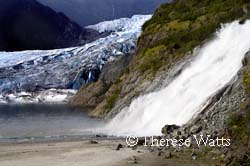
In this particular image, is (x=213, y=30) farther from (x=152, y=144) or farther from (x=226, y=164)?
(x=226, y=164)

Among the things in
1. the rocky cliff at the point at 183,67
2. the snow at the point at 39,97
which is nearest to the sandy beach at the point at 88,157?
the rocky cliff at the point at 183,67

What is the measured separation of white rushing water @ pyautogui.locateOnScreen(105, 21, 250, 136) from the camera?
141 feet

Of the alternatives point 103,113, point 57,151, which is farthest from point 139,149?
point 103,113

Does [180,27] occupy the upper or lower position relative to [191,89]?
upper

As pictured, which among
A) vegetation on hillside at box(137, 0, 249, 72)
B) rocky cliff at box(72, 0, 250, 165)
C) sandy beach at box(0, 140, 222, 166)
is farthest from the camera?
vegetation on hillside at box(137, 0, 249, 72)

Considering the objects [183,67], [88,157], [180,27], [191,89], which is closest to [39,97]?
[180,27]

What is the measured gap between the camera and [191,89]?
4675cm

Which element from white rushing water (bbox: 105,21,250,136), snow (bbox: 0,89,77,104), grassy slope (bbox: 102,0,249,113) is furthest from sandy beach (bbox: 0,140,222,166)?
snow (bbox: 0,89,77,104)

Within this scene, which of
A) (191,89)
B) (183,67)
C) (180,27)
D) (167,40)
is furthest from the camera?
(180,27)

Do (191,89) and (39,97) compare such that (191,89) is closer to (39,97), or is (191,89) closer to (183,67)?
(183,67)

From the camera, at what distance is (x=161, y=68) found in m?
62.2

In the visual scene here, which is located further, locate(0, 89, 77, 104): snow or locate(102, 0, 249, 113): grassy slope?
locate(0, 89, 77, 104): snow

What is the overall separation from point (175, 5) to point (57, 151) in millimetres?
54654

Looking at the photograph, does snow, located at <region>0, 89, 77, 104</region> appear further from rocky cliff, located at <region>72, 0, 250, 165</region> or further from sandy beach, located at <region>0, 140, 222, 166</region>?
sandy beach, located at <region>0, 140, 222, 166</region>
